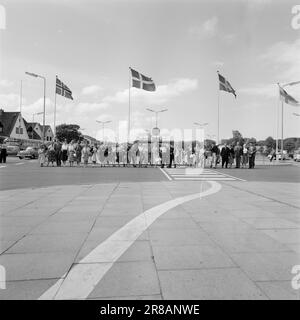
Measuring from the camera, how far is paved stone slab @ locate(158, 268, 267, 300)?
136 inches

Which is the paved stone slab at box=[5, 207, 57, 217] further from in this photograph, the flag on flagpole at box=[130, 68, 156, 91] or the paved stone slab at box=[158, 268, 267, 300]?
the flag on flagpole at box=[130, 68, 156, 91]

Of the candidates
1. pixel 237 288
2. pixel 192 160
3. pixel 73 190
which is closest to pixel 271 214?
pixel 237 288

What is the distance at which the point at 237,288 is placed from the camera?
3609 mm

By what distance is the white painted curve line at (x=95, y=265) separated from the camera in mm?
3521

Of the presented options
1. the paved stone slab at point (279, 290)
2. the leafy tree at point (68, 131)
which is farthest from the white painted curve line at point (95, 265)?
the leafy tree at point (68, 131)

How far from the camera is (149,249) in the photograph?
5008mm

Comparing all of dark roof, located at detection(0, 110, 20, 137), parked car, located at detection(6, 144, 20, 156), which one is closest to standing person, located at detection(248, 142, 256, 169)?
parked car, located at detection(6, 144, 20, 156)

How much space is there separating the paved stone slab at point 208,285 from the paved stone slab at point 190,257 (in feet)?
0.58

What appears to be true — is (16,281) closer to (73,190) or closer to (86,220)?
(86,220)

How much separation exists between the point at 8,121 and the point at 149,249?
83249 mm

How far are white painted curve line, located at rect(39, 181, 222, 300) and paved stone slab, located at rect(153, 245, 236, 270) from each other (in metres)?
0.54

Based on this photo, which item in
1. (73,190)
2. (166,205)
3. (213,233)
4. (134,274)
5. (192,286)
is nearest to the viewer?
(192,286)

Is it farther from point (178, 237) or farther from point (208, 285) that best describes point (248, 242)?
point (208, 285)

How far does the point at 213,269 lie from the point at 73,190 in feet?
27.9
